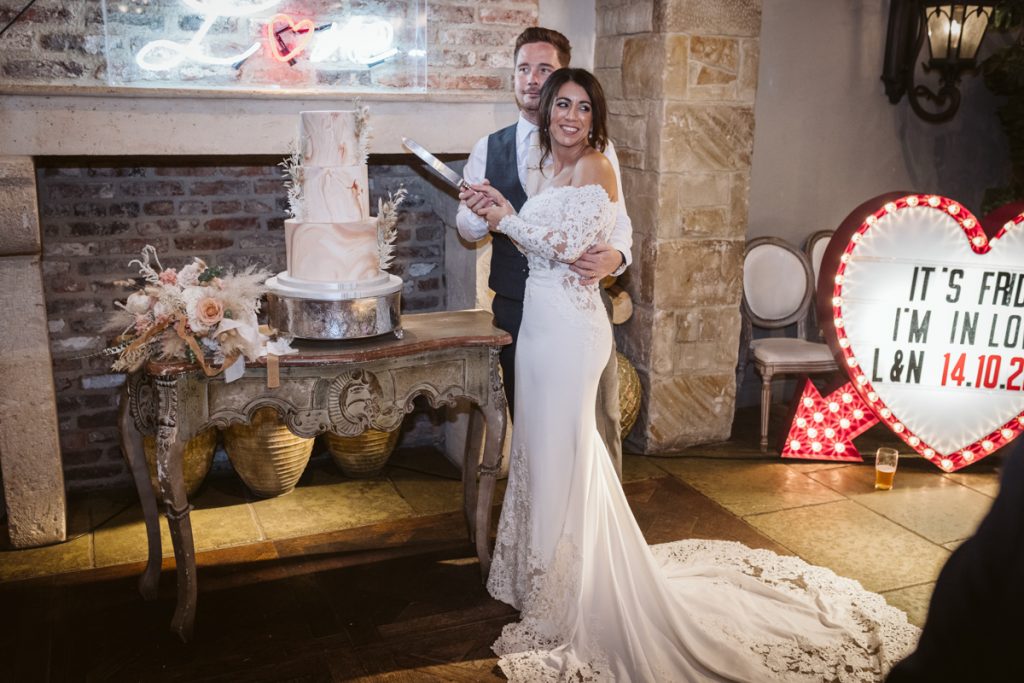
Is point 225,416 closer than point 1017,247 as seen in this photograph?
Yes

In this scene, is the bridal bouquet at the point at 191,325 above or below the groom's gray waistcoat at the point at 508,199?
below

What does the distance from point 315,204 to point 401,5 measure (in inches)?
53.7

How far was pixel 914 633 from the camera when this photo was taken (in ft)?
10.6

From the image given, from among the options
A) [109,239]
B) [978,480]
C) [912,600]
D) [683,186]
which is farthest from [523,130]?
[978,480]

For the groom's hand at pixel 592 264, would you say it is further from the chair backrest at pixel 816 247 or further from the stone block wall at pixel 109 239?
the chair backrest at pixel 816 247

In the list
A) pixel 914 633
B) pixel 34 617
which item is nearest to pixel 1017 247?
pixel 914 633

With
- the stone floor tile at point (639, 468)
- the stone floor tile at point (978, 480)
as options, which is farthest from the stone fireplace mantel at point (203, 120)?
the stone floor tile at point (978, 480)

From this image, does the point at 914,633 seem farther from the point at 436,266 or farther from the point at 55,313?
the point at 55,313

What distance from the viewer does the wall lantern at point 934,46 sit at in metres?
5.14

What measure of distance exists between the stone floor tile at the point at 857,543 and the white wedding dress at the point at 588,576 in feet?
1.15

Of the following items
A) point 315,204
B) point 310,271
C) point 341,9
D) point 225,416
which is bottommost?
point 225,416

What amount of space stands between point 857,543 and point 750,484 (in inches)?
27.5

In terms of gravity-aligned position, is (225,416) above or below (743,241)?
below

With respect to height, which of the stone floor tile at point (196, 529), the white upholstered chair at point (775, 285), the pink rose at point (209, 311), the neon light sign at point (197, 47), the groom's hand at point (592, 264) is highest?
the neon light sign at point (197, 47)
